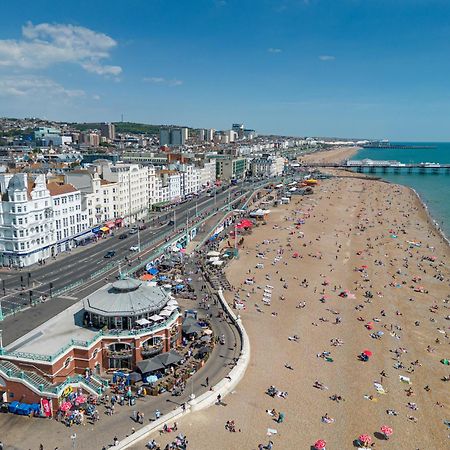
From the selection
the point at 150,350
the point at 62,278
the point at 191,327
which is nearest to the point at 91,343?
the point at 150,350

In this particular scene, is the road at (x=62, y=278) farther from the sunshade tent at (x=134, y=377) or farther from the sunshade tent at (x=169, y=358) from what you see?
the sunshade tent at (x=169, y=358)

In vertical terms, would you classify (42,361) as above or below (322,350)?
above

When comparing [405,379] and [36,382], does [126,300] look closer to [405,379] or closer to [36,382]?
[36,382]

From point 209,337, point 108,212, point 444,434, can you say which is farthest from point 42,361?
point 108,212

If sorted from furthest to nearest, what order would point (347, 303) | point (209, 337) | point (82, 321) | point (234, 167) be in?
point (234, 167), point (347, 303), point (209, 337), point (82, 321)

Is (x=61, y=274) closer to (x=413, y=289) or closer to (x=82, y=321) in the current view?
(x=82, y=321)

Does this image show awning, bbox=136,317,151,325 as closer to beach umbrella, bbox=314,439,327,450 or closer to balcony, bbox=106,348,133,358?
balcony, bbox=106,348,133,358
